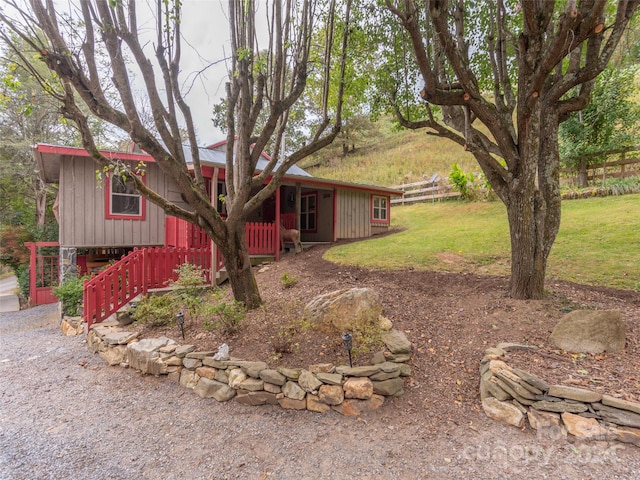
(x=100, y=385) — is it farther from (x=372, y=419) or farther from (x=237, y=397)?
(x=372, y=419)

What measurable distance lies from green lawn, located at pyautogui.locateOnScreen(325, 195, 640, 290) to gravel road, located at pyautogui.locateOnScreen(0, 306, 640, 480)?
3.93 meters

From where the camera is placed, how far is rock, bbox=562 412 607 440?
2.31 metres

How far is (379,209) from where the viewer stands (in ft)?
42.8

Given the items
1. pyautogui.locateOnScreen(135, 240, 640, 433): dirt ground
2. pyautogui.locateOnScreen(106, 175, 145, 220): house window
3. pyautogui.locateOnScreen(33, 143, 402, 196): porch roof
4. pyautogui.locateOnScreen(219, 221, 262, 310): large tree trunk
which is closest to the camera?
pyautogui.locateOnScreen(135, 240, 640, 433): dirt ground

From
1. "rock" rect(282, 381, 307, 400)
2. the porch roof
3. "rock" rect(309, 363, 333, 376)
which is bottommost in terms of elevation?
"rock" rect(282, 381, 307, 400)

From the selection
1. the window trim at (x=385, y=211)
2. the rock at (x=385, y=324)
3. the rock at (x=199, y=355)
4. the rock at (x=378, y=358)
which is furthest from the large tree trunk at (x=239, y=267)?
the window trim at (x=385, y=211)

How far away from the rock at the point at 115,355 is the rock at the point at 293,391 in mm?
2424

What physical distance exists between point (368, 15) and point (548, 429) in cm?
658

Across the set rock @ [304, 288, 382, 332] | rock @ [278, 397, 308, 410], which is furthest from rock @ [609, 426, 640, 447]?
rock @ [278, 397, 308, 410]

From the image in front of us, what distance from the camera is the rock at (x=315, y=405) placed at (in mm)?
2980

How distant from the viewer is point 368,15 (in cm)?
568

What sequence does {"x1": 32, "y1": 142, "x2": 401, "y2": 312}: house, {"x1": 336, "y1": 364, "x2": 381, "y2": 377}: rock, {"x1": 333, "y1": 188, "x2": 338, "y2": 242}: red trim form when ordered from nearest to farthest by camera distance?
{"x1": 336, "y1": 364, "x2": 381, "y2": 377}: rock < {"x1": 32, "y1": 142, "x2": 401, "y2": 312}: house < {"x1": 333, "y1": 188, "x2": 338, "y2": 242}: red trim

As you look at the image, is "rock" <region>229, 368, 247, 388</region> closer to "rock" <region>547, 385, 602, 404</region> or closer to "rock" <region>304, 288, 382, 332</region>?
"rock" <region>304, 288, 382, 332</region>

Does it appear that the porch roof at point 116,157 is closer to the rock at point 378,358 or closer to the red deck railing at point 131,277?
the red deck railing at point 131,277
